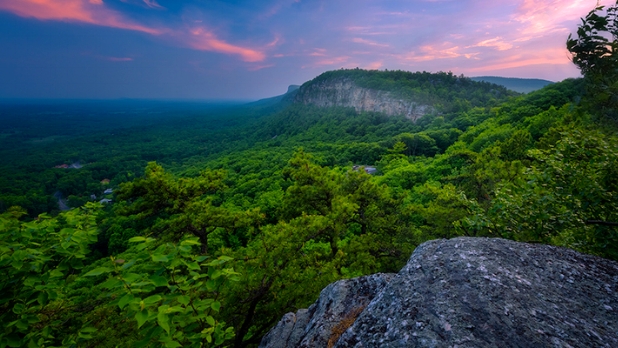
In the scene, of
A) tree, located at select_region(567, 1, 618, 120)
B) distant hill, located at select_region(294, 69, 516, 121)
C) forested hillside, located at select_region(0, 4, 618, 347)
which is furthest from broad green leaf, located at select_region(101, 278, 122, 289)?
distant hill, located at select_region(294, 69, 516, 121)

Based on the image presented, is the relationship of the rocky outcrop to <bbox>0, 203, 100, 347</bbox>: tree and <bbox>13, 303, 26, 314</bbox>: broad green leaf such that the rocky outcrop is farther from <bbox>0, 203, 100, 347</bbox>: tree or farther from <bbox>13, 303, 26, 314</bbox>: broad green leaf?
<bbox>13, 303, 26, 314</bbox>: broad green leaf

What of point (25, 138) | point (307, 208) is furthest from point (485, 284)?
point (25, 138)

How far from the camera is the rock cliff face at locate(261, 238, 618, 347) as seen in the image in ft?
10.2

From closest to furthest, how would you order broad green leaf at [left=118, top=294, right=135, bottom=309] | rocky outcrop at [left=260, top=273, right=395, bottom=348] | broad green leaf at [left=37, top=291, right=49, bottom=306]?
broad green leaf at [left=118, top=294, right=135, bottom=309], broad green leaf at [left=37, top=291, right=49, bottom=306], rocky outcrop at [left=260, top=273, right=395, bottom=348]

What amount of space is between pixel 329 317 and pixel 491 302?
3.00m

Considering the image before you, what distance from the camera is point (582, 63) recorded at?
5.07 metres

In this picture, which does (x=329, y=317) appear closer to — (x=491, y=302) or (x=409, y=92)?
(x=491, y=302)

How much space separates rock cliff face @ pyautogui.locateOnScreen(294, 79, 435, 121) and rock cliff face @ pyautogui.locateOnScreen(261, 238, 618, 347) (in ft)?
379

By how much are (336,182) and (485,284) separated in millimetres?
14393

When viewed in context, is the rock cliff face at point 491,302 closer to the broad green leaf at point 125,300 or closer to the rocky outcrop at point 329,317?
the rocky outcrop at point 329,317

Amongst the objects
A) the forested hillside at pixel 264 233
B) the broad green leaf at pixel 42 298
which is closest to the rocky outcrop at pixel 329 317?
the forested hillside at pixel 264 233

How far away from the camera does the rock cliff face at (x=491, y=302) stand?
3.11 metres

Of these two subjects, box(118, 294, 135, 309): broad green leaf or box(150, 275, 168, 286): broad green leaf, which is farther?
box(150, 275, 168, 286): broad green leaf

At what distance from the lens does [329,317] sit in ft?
17.4
